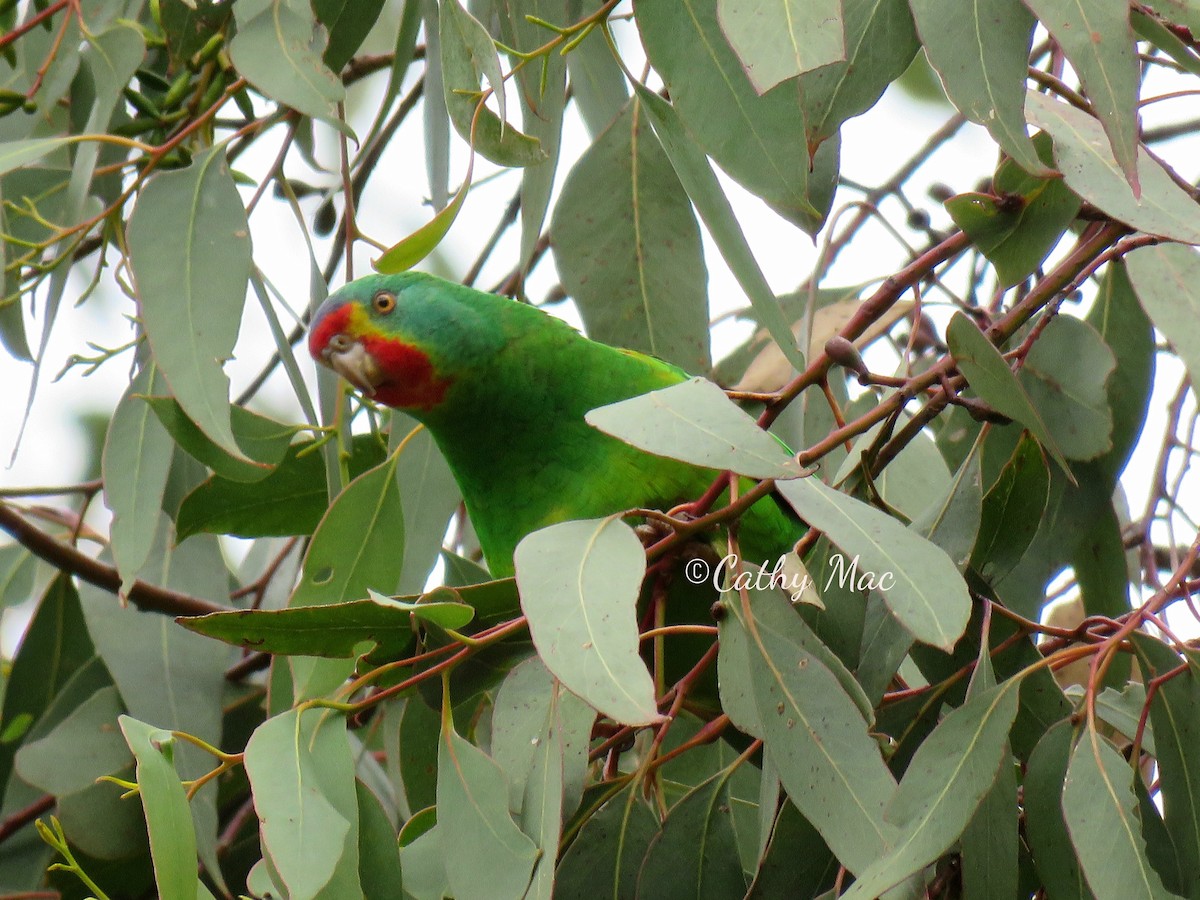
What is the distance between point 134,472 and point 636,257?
88 cm

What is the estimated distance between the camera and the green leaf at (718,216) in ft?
5.31

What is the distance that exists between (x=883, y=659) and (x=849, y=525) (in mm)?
294

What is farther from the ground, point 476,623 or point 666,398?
point 666,398

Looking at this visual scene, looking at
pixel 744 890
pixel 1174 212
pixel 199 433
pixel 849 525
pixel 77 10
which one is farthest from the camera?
pixel 77 10

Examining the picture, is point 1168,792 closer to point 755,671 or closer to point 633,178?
point 755,671

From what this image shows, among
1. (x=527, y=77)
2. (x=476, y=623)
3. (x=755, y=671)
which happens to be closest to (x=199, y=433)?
(x=476, y=623)

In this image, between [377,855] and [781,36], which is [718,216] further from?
[377,855]

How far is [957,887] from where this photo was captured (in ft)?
5.27

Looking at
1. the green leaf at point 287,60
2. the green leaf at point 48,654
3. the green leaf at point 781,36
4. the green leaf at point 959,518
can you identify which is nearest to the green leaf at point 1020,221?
the green leaf at point 959,518

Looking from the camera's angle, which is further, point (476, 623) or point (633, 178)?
point (633, 178)

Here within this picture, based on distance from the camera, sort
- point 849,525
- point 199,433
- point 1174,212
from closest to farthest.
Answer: point 849,525, point 1174,212, point 199,433

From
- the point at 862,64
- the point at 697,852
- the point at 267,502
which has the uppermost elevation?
the point at 862,64

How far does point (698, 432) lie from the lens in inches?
50.8

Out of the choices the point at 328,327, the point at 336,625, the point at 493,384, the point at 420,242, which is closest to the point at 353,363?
the point at 328,327
